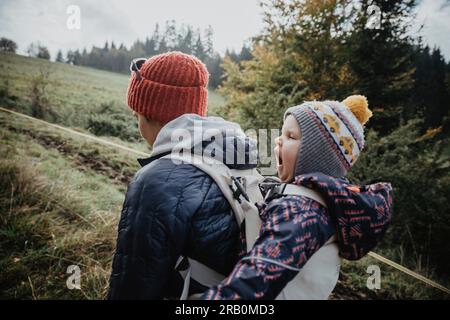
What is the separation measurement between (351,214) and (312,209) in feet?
0.58

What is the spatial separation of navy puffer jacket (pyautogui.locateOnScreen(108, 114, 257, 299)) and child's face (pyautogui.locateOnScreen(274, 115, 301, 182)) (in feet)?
1.23

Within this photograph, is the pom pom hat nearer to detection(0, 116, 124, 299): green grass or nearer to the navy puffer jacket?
the navy puffer jacket

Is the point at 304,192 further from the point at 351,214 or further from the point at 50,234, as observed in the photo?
the point at 50,234

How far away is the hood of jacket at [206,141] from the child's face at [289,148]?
0.17 meters

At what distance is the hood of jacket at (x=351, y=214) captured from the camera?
1.19 meters

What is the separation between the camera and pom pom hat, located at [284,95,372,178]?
4.58ft

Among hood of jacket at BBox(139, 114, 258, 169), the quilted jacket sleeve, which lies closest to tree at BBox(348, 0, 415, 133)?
hood of jacket at BBox(139, 114, 258, 169)

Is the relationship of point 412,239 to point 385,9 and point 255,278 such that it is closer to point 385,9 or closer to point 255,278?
point 255,278

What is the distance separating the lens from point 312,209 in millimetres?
1164

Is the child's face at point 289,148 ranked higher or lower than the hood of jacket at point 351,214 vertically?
higher

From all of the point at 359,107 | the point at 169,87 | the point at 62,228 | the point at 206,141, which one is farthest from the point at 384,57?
the point at 62,228

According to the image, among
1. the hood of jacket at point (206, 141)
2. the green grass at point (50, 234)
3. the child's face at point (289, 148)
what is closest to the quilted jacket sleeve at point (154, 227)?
the hood of jacket at point (206, 141)

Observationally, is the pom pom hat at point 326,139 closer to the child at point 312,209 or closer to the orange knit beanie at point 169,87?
the child at point 312,209

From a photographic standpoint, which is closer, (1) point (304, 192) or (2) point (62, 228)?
(1) point (304, 192)
